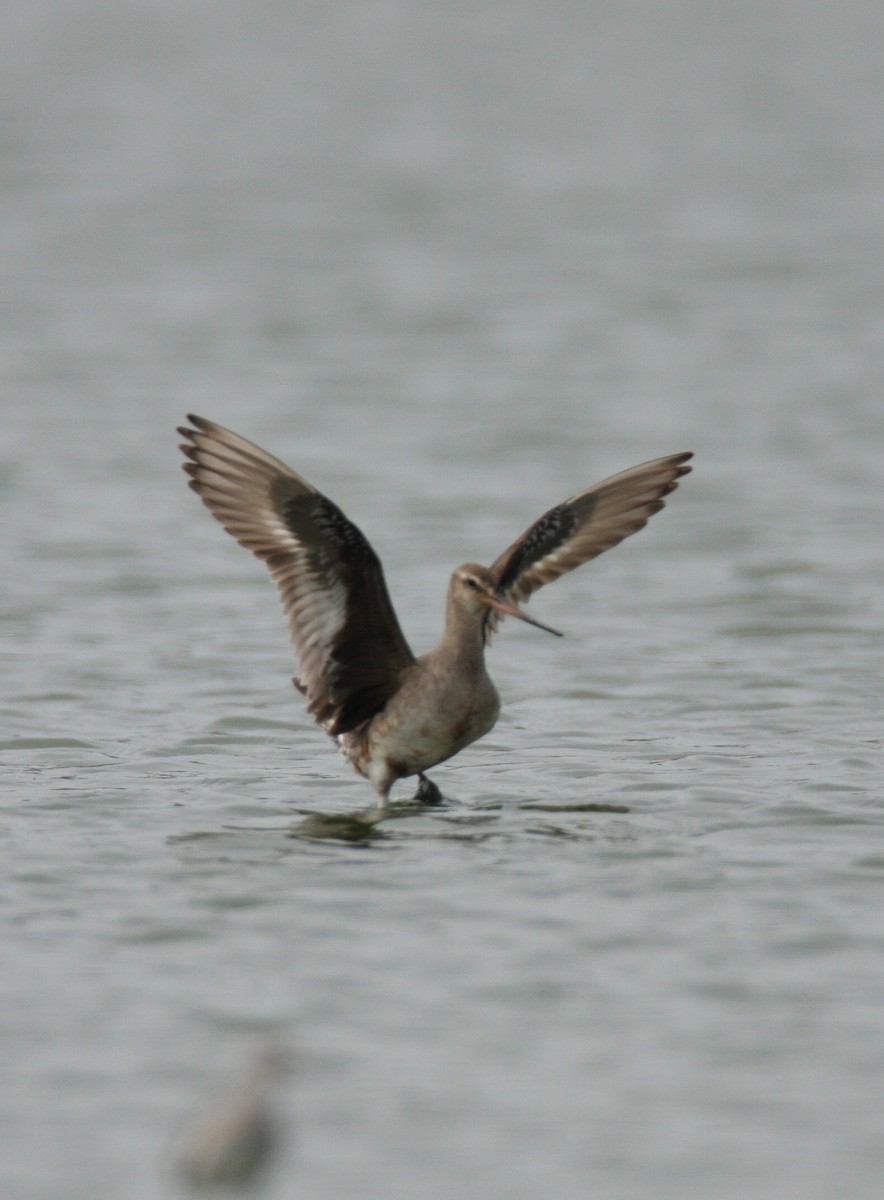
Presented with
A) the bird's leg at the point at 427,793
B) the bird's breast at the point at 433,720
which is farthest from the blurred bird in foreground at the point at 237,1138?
the bird's leg at the point at 427,793

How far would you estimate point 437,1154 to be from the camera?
613 centimetres

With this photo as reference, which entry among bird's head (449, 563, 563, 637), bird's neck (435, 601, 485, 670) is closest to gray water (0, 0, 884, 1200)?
bird's neck (435, 601, 485, 670)

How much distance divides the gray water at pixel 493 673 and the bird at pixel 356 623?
0.38 metres

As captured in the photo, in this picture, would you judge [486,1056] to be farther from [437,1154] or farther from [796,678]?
[796,678]

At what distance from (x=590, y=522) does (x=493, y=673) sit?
283cm

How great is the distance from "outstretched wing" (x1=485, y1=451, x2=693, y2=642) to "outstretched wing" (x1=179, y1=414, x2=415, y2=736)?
2.14 feet

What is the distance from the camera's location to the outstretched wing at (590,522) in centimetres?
1027

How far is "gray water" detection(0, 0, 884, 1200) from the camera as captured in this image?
6.51m

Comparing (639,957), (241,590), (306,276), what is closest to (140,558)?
(241,590)

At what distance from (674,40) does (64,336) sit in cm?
2659

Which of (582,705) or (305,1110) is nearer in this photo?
(305,1110)

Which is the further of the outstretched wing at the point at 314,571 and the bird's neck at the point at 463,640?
the bird's neck at the point at 463,640

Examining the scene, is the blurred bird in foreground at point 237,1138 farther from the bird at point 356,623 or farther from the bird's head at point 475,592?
the bird's head at point 475,592

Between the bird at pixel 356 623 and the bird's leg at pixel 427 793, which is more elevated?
the bird at pixel 356 623
